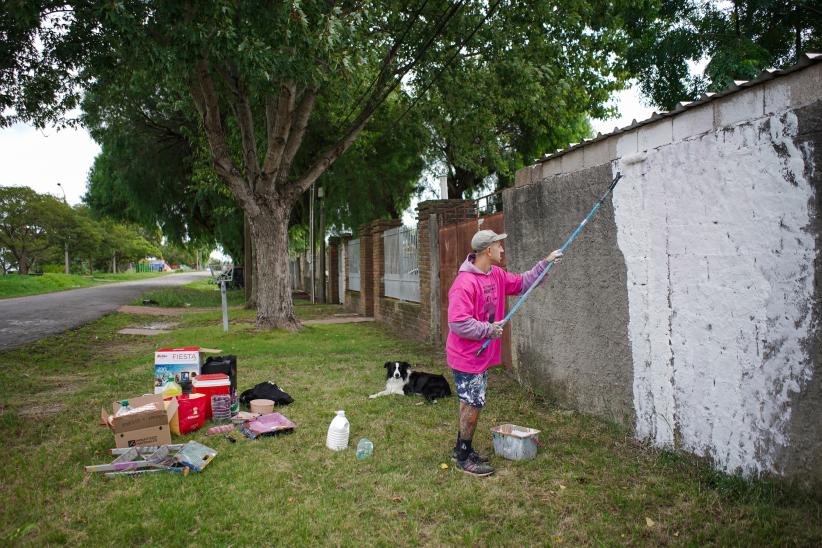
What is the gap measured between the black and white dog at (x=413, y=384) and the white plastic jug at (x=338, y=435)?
1.75 metres

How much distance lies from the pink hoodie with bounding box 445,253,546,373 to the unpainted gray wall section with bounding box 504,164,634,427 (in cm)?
100

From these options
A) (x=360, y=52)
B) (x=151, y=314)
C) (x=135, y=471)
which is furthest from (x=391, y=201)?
(x=135, y=471)

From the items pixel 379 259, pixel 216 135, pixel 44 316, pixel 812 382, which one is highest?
pixel 216 135

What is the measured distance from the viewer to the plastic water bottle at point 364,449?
194 inches

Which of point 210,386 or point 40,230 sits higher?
point 40,230

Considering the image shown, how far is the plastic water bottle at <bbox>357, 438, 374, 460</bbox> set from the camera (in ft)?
16.1

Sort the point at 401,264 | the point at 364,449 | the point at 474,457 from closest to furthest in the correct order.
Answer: the point at 474,457 < the point at 364,449 < the point at 401,264

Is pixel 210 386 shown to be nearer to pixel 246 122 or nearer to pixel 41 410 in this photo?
pixel 41 410

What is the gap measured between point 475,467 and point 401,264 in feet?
30.2

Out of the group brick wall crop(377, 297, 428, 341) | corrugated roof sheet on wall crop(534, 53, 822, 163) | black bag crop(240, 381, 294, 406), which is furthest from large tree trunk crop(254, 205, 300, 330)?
corrugated roof sheet on wall crop(534, 53, 822, 163)

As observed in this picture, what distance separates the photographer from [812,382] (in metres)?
3.42

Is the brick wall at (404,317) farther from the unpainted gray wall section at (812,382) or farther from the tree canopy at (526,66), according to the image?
the unpainted gray wall section at (812,382)

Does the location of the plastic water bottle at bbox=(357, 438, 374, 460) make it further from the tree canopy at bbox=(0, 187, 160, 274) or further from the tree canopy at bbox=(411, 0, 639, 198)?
the tree canopy at bbox=(0, 187, 160, 274)

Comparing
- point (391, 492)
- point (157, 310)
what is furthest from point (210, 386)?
point (157, 310)
